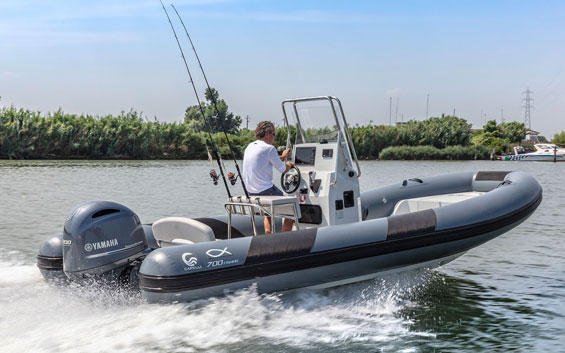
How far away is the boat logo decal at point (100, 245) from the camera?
4172 mm

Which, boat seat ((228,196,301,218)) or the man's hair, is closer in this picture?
boat seat ((228,196,301,218))

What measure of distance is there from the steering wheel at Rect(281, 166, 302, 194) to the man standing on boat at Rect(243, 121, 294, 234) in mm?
345

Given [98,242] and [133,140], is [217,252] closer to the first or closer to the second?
[98,242]

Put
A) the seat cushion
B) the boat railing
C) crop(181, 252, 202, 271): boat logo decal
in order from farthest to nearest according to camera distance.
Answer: the boat railing, the seat cushion, crop(181, 252, 202, 271): boat logo decal

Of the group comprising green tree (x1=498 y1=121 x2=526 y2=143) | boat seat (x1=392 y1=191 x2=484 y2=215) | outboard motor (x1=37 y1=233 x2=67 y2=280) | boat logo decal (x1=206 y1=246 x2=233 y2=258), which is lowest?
outboard motor (x1=37 y1=233 x2=67 y2=280)

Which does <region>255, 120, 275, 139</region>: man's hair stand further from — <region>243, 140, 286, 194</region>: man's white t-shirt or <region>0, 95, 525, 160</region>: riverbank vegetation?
<region>0, 95, 525, 160</region>: riverbank vegetation

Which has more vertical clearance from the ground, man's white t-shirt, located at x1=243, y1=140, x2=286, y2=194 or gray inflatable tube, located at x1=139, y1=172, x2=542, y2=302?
man's white t-shirt, located at x1=243, y1=140, x2=286, y2=194

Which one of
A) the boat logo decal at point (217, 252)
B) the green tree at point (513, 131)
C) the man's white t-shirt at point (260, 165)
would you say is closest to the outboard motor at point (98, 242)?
the boat logo decal at point (217, 252)

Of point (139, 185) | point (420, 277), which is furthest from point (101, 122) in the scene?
point (420, 277)

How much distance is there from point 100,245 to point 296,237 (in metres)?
1.45

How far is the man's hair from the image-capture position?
4820mm

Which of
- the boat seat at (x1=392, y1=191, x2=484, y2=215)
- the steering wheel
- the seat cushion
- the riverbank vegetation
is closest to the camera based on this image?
the seat cushion

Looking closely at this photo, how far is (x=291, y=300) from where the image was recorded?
457 centimetres

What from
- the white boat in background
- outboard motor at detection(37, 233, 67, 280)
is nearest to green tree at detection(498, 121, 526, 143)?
the white boat in background
